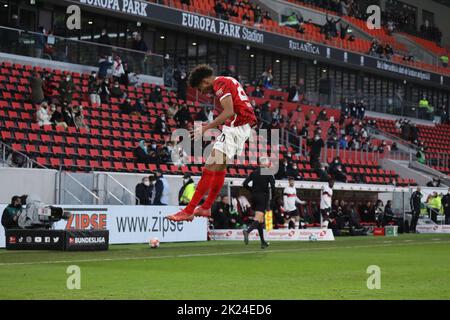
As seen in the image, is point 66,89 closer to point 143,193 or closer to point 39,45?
point 39,45

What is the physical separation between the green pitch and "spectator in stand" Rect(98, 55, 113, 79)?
1562 cm

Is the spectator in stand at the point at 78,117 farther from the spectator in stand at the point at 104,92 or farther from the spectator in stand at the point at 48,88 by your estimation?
the spectator in stand at the point at 104,92

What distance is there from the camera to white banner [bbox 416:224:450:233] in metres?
35.3

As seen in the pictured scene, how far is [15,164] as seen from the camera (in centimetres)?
2541

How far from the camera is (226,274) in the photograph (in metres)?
12.7

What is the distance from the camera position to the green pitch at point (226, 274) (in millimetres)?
9812

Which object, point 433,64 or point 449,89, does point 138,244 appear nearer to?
point 433,64

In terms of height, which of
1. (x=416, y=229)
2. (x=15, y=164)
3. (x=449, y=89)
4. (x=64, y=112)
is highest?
(x=449, y=89)

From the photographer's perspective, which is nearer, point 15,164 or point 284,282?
point 284,282

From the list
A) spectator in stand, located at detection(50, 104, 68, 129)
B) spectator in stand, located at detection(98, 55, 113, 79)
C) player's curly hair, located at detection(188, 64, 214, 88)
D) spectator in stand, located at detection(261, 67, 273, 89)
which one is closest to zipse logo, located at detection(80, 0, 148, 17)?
spectator in stand, located at detection(98, 55, 113, 79)

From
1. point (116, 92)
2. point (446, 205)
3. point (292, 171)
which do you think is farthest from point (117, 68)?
point (446, 205)

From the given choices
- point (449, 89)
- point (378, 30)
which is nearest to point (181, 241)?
point (378, 30)

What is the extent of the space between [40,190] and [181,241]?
14.2 ft

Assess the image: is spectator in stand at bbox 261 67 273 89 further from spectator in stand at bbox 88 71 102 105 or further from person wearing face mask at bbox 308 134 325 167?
spectator in stand at bbox 88 71 102 105
